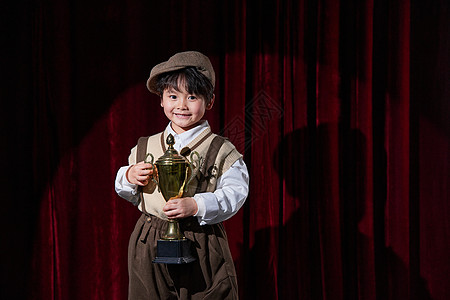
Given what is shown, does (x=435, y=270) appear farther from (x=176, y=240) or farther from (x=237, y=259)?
(x=176, y=240)

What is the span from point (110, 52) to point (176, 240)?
3.86ft

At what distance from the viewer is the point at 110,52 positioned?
7.27 feet

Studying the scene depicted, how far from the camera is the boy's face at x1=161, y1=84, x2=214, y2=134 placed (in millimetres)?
1471

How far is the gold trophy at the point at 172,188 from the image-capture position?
1.34 meters

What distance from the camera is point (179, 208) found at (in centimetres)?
134

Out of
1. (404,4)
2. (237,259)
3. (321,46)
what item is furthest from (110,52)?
(404,4)

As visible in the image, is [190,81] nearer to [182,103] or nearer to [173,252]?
[182,103]

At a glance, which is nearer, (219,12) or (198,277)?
(198,277)

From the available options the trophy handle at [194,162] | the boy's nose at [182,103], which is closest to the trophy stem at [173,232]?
the trophy handle at [194,162]

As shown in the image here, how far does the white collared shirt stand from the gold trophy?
0.07m

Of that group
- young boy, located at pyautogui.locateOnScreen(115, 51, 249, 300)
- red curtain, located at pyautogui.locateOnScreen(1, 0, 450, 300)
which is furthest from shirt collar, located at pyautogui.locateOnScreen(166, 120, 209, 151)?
red curtain, located at pyautogui.locateOnScreen(1, 0, 450, 300)

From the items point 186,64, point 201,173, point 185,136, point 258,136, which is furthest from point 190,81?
point 258,136

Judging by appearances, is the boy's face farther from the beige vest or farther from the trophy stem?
the trophy stem

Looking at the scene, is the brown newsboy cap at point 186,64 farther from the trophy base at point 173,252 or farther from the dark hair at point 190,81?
the trophy base at point 173,252
